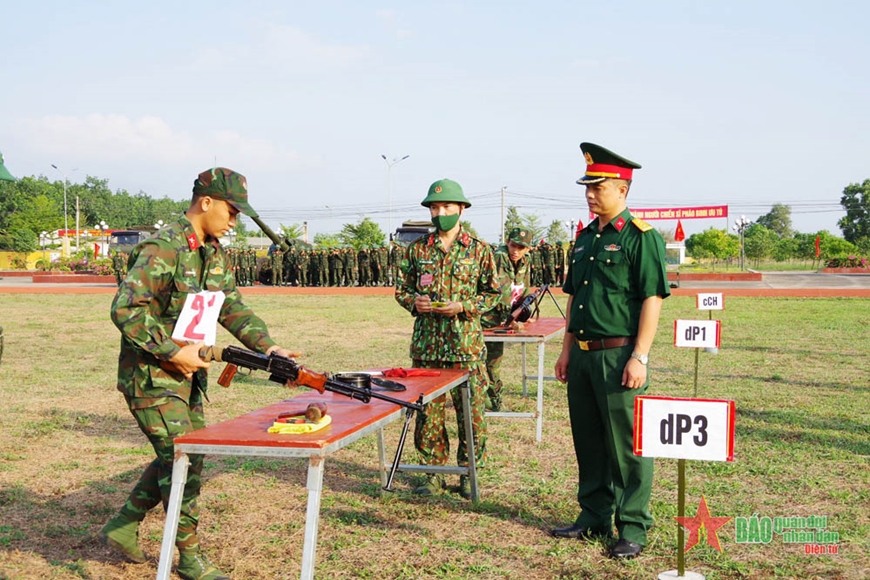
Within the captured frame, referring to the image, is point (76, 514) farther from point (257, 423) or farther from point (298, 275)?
point (298, 275)

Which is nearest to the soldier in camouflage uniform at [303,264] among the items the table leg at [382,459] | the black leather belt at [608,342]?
the table leg at [382,459]

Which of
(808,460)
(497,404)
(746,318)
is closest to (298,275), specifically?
(746,318)

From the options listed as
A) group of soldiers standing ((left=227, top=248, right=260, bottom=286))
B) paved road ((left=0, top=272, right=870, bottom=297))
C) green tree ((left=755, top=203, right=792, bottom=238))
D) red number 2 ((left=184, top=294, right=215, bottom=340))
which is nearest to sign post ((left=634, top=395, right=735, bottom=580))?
red number 2 ((left=184, top=294, right=215, bottom=340))

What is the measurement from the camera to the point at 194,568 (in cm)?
384

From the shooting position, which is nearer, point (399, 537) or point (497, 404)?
point (399, 537)

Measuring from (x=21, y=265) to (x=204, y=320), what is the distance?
5574cm

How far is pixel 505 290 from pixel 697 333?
195cm

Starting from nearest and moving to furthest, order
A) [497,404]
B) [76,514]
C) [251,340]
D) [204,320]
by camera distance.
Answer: [204,320], [251,340], [76,514], [497,404]

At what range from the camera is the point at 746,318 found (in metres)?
18.4

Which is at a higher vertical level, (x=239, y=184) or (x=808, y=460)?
(x=239, y=184)

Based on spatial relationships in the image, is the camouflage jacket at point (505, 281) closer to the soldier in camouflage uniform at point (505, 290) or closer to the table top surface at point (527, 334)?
the soldier in camouflage uniform at point (505, 290)

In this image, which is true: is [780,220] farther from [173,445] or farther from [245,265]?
[173,445]

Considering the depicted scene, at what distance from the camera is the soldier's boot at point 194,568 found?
12.6 ft

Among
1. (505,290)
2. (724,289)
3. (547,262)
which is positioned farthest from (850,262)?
(505,290)
